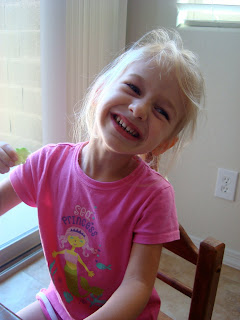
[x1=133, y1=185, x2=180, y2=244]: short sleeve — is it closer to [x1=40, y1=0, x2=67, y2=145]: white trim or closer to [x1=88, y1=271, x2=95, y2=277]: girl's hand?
[x1=88, y1=271, x2=95, y2=277]: girl's hand

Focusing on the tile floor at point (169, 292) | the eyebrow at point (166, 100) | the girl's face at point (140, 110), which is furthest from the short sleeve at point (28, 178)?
the tile floor at point (169, 292)

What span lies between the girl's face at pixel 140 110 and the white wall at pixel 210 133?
889mm

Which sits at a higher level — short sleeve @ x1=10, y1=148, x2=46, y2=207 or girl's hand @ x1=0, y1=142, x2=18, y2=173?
girl's hand @ x1=0, y1=142, x2=18, y2=173

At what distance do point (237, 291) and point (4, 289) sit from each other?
1.06m

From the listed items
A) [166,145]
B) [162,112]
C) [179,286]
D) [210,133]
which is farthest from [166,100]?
[210,133]

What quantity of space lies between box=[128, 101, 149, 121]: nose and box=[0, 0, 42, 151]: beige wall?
749 millimetres

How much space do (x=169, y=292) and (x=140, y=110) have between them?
111 cm

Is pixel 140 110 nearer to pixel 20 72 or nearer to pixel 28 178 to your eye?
pixel 28 178

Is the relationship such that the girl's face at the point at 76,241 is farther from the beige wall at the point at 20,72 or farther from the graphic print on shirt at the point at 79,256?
the beige wall at the point at 20,72

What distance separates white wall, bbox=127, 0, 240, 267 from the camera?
1.52m

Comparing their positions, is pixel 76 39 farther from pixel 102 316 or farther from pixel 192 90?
pixel 102 316

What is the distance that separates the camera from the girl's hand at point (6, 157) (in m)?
0.73

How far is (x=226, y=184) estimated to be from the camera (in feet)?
5.36

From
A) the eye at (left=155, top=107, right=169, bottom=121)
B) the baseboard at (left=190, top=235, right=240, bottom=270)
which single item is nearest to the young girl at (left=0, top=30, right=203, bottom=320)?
the eye at (left=155, top=107, right=169, bottom=121)
